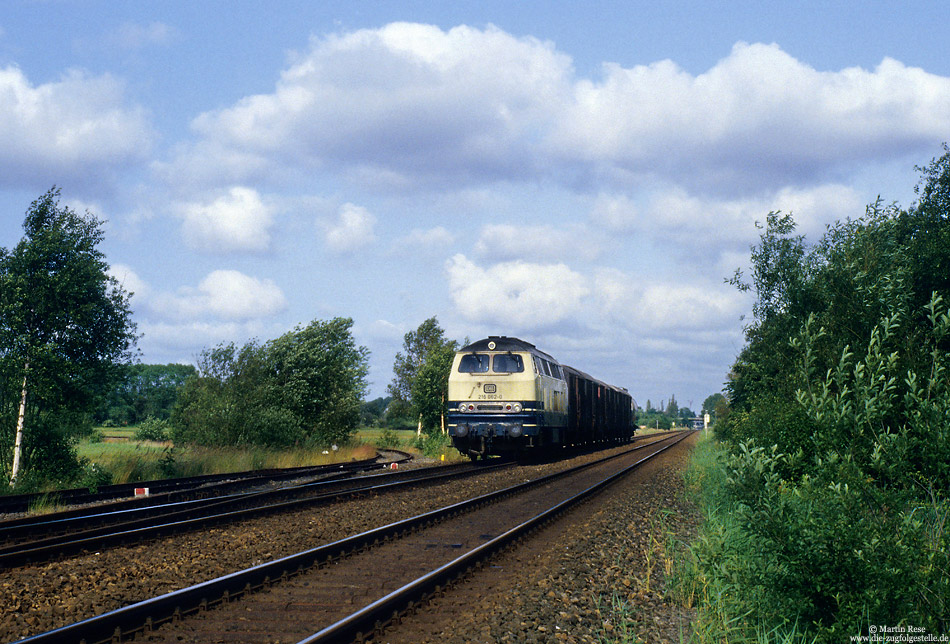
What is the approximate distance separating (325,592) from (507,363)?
16.1 m

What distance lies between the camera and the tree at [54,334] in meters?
16.5

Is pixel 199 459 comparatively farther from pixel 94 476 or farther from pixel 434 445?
pixel 434 445

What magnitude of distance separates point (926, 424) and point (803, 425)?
5.95m

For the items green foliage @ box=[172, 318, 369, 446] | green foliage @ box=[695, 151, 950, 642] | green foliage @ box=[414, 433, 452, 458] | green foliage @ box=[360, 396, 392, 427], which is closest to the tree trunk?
green foliage @ box=[172, 318, 369, 446]

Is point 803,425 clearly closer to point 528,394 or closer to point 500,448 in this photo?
point 528,394

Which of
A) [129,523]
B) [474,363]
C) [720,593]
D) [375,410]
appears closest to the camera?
[720,593]

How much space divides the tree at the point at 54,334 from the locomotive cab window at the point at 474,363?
1003 centimetres

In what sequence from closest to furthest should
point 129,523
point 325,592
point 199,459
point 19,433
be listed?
point 325,592
point 129,523
point 19,433
point 199,459

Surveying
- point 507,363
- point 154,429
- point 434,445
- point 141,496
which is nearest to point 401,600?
point 141,496

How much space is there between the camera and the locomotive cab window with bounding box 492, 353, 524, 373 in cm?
2256

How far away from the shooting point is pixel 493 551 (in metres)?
8.89

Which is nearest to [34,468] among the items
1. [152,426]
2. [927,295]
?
[152,426]

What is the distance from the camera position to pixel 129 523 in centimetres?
1055

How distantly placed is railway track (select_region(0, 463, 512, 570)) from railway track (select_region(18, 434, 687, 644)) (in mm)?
2787
